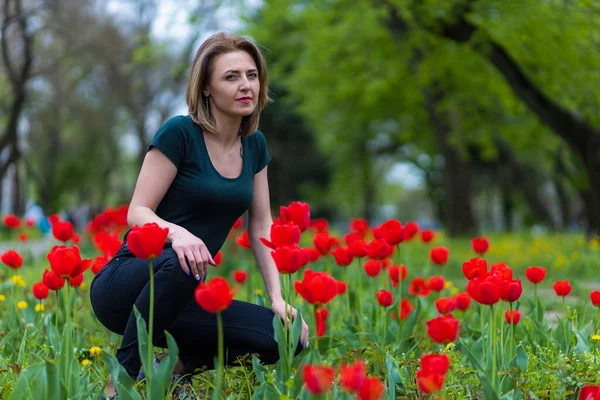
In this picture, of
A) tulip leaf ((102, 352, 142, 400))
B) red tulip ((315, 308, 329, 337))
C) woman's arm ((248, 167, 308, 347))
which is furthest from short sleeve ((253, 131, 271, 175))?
tulip leaf ((102, 352, 142, 400))

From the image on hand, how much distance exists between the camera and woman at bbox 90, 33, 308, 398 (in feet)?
7.93

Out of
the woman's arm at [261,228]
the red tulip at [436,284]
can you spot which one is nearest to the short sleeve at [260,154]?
the woman's arm at [261,228]

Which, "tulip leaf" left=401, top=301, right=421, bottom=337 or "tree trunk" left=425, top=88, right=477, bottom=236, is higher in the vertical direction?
"tulip leaf" left=401, top=301, right=421, bottom=337

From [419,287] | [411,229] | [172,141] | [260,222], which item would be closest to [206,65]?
[172,141]

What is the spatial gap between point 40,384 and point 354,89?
12464 mm

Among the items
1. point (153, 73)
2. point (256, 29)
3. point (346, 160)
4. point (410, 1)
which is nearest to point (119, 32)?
point (153, 73)

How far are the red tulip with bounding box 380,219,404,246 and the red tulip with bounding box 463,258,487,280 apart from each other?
59cm

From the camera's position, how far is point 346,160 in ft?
71.6

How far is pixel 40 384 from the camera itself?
1.90 metres

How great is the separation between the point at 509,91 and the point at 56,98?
13.5m

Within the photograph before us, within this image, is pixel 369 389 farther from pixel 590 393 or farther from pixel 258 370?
pixel 258 370

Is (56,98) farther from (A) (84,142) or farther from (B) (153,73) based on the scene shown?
(A) (84,142)

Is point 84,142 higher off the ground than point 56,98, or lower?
lower

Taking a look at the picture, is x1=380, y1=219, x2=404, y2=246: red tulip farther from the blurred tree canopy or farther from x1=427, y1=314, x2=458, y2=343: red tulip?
the blurred tree canopy
